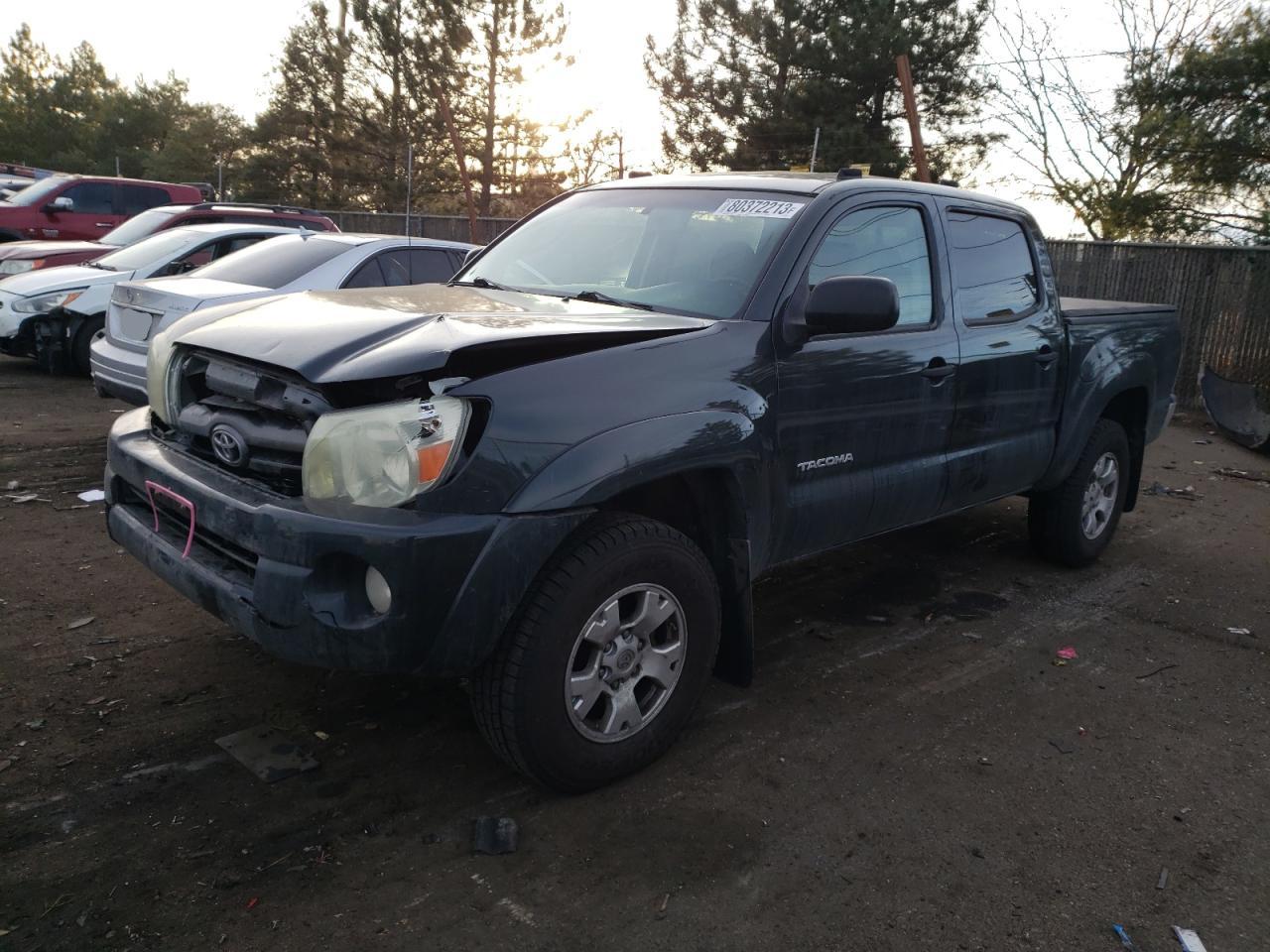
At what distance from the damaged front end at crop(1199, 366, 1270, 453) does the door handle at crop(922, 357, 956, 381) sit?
24.5ft

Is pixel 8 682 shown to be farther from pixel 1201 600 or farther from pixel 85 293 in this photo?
pixel 85 293

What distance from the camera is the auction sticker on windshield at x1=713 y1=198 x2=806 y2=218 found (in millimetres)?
3686

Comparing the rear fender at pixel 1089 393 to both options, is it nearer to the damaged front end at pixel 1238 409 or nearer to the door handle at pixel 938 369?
the door handle at pixel 938 369

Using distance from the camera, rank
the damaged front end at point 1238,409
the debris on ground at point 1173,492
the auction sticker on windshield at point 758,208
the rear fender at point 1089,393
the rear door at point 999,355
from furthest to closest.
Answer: the damaged front end at point 1238,409, the debris on ground at point 1173,492, the rear fender at point 1089,393, the rear door at point 999,355, the auction sticker on windshield at point 758,208

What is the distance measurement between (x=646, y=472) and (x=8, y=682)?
8.16 feet

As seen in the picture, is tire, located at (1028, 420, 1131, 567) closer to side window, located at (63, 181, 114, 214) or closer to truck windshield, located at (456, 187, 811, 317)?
truck windshield, located at (456, 187, 811, 317)

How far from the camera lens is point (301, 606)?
2598 millimetres

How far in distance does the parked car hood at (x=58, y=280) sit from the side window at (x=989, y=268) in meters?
7.56

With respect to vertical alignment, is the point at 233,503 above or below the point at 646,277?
below

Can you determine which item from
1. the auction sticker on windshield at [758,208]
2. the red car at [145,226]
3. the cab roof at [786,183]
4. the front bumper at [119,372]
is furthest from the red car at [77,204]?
the auction sticker on windshield at [758,208]

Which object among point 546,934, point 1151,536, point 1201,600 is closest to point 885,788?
point 546,934

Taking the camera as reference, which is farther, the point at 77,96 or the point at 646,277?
the point at 77,96

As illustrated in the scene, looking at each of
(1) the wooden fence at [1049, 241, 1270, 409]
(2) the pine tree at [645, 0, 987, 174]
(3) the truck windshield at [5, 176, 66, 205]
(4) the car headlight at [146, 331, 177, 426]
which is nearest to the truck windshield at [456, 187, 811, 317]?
(4) the car headlight at [146, 331, 177, 426]

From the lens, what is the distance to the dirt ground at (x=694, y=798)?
254 cm
